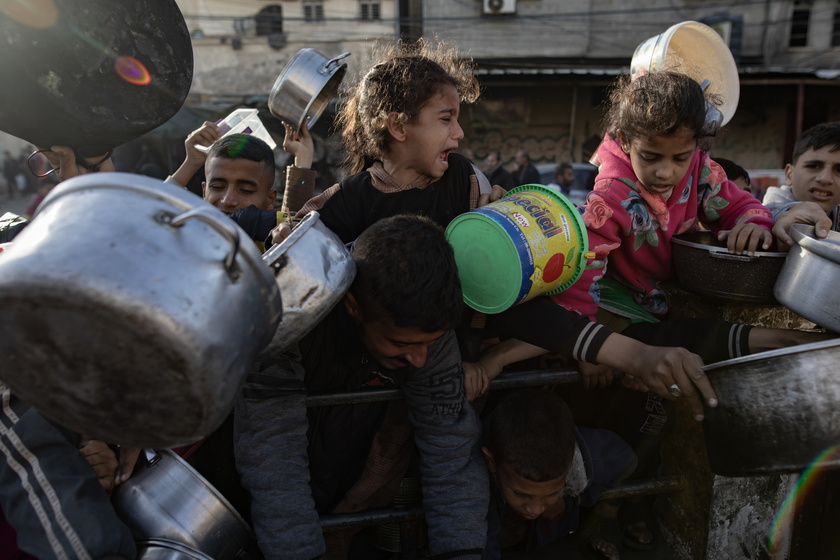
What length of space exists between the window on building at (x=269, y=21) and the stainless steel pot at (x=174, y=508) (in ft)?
71.6

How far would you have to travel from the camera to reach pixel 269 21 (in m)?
20.8

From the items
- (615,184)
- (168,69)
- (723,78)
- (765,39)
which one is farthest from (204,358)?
(765,39)

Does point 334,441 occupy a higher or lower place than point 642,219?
lower

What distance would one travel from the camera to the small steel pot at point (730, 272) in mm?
1715

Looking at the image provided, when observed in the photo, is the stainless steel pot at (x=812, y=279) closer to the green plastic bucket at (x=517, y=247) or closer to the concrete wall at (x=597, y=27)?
the green plastic bucket at (x=517, y=247)

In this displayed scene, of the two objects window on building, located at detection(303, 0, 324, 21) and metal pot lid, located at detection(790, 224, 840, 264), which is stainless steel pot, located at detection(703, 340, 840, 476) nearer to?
metal pot lid, located at detection(790, 224, 840, 264)

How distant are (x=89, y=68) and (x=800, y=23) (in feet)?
76.2

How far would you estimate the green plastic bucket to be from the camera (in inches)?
61.3

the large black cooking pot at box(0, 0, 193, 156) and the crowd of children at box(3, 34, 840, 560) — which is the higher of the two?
the large black cooking pot at box(0, 0, 193, 156)

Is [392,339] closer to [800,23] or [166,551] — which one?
[166,551]

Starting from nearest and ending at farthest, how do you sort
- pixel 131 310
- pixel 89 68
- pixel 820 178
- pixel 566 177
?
pixel 131 310 < pixel 89 68 < pixel 820 178 < pixel 566 177

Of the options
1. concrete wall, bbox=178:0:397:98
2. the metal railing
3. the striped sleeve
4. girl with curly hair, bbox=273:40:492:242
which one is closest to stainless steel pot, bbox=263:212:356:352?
the metal railing

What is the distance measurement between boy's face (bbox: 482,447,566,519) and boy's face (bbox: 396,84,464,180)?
1.02 metres

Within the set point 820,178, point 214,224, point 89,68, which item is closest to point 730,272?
point 214,224
